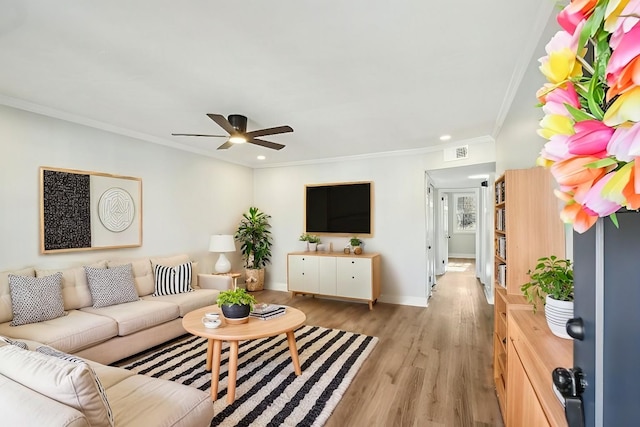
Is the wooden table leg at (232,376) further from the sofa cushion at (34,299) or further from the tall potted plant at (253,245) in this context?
the tall potted plant at (253,245)

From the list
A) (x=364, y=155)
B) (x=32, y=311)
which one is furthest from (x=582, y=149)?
(x=364, y=155)

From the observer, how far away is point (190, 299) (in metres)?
3.56

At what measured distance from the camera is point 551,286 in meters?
1.56

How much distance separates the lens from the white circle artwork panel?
12.0 ft

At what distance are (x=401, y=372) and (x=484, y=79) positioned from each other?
259cm

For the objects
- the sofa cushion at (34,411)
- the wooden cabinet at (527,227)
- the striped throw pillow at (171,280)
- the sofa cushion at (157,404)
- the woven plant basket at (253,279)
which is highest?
the wooden cabinet at (527,227)

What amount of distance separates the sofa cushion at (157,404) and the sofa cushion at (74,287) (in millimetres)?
1856

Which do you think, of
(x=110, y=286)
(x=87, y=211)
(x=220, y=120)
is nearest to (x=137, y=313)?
(x=110, y=286)

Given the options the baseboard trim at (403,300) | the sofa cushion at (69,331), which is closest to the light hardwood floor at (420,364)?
the baseboard trim at (403,300)

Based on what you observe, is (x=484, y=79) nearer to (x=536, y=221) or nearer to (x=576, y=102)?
(x=536, y=221)

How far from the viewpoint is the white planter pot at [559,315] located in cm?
133

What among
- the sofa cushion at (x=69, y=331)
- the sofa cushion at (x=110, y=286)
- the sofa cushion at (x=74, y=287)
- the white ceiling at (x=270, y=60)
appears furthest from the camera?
the sofa cushion at (x=110, y=286)

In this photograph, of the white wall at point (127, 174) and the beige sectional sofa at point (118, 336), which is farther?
the white wall at point (127, 174)

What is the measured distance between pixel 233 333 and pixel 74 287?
1.99 meters
